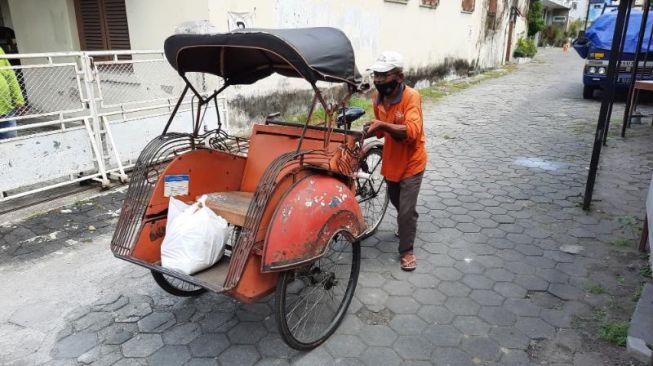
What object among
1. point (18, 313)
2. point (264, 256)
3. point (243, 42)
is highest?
point (243, 42)

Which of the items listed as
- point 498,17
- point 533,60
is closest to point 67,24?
point 498,17

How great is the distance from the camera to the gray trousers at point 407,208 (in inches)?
144

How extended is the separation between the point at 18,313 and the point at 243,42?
8.17ft

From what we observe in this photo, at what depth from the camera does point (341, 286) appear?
3518 mm

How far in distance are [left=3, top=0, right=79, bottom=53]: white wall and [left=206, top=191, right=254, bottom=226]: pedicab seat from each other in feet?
22.9

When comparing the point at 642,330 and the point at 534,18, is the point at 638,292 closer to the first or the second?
the point at 642,330

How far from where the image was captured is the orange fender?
97.2 inches

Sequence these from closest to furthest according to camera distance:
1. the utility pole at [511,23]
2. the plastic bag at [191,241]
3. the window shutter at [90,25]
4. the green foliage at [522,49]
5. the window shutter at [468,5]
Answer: the plastic bag at [191,241] → the window shutter at [90,25] → the window shutter at [468,5] → the utility pole at [511,23] → the green foliage at [522,49]

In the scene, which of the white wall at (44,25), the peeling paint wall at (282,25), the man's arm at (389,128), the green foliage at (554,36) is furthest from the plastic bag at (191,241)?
the green foliage at (554,36)

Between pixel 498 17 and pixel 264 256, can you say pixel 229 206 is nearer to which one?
pixel 264 256

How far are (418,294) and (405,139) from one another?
116cm

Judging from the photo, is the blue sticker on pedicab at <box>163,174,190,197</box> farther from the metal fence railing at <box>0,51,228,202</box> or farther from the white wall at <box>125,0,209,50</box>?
the white wall at <box>125,0,209,50</box>

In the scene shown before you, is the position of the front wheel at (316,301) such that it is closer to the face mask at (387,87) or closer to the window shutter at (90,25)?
the face mask at (387,87)

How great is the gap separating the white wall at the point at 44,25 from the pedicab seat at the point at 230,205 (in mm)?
6987
